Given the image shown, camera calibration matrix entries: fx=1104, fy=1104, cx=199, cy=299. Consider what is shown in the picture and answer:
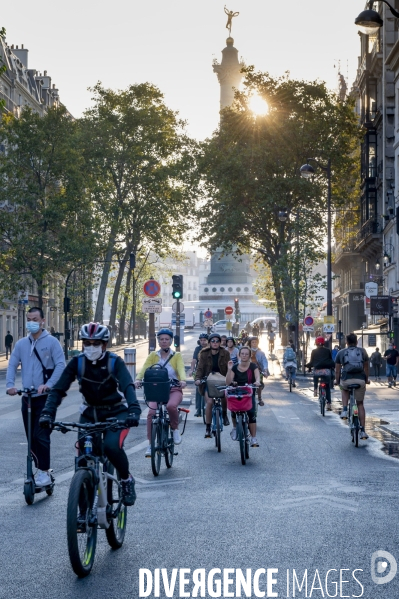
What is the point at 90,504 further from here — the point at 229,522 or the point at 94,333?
the point at 229,522

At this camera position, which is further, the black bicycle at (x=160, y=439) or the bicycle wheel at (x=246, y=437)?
the bicycle wheel at (x=246, y=437)

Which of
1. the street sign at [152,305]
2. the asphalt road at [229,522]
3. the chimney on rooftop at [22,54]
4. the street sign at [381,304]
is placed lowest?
the asphalt road at [229,522]

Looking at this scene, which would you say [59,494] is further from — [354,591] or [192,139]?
Answer: [192,139]

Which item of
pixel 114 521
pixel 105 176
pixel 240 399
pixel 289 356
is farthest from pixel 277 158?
pixel 114 521

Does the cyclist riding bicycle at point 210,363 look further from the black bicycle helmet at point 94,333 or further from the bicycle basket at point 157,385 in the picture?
the black bicycle helmet at point 94,333

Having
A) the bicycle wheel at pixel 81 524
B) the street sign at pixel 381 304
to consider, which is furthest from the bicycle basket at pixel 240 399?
the street sign at pixel 381 304

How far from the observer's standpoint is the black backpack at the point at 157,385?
43.4 feet

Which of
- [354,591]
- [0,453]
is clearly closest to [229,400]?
[0,453]

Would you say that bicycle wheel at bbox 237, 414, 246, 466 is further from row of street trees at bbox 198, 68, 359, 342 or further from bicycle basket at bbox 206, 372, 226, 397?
row of street trees at bbox 198, 68, 359, 342

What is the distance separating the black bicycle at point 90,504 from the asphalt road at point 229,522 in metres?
0.15

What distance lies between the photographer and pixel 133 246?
75250 millimetres

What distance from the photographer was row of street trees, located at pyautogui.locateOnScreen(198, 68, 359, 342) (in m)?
63.6

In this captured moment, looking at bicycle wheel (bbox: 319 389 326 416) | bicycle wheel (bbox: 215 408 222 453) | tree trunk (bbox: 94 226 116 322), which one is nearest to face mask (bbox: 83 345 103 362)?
bicycle wheel (bbox: 215 408 222 453)

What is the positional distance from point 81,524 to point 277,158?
58.6 meters
